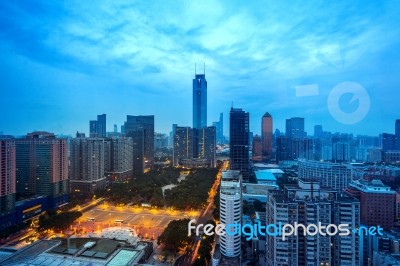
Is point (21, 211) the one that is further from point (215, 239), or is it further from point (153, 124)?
point (153, 124)

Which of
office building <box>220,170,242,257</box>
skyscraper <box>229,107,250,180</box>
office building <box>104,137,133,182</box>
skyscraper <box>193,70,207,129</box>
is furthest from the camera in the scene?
skyscraper <box>193,70,207,129</box>

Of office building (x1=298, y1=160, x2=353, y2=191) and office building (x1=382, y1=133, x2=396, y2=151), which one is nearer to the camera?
office building (x1=298, y1=160, x2=353, y2=191)

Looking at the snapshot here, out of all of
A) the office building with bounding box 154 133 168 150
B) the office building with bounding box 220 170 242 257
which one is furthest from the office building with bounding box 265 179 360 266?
the office building with bounding box 154 133 168 150

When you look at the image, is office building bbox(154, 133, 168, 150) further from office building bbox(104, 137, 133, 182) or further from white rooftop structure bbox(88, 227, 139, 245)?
white rooftop structure bbox(88, 227, 139, 245)

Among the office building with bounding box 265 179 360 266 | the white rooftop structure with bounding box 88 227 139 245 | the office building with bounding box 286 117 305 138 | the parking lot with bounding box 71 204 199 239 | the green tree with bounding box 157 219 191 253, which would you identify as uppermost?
the office building with bounding box 286 117 305 138

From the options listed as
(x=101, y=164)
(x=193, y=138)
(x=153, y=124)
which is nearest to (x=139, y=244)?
(x=101, y=164)

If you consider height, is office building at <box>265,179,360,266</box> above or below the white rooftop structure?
above

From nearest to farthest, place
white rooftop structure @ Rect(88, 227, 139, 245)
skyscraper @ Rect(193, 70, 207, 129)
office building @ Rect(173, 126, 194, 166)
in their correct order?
white rooftop structure @ Rect(88, 227, 139, 245) → office building @ Rect(173, 126, 194, 166) → skyscraper @ Rect(193, 70, 207, 129)

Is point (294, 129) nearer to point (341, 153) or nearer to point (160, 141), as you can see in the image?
point (341, 153)
